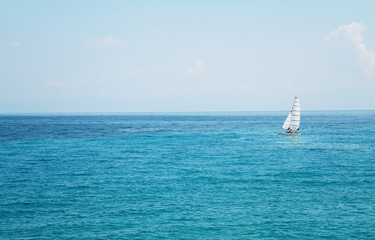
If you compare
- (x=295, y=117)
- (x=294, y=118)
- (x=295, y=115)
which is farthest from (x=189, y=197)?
(x=294, y=118)

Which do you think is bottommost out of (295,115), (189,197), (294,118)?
(189,197)

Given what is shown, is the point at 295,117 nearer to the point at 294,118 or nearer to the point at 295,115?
the point at 294,118

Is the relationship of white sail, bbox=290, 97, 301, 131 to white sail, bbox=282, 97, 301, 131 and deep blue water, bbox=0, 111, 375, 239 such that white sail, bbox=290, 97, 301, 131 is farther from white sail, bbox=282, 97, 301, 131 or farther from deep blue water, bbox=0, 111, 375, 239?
deep blue water, bbox=0, 111, 375, 239

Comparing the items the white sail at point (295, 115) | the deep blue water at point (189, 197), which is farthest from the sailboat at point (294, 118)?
the deep blue water at point (189, 197)

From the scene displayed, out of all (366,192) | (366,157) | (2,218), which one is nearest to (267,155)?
(366,157)

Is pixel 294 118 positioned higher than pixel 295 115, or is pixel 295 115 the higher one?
pixel 295 115

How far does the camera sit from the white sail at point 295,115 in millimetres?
91625

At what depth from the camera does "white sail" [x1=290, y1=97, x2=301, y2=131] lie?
301 feet

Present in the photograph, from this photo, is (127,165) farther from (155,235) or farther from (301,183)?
(155,235)

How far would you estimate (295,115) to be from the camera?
93.5m

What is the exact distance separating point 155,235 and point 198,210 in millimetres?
5497

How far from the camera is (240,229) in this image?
75.8ft

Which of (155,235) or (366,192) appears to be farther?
(366,192)

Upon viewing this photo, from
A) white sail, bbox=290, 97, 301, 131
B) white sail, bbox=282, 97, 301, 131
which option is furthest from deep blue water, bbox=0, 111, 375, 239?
white sail, bbox=282, 97, 301, 131
